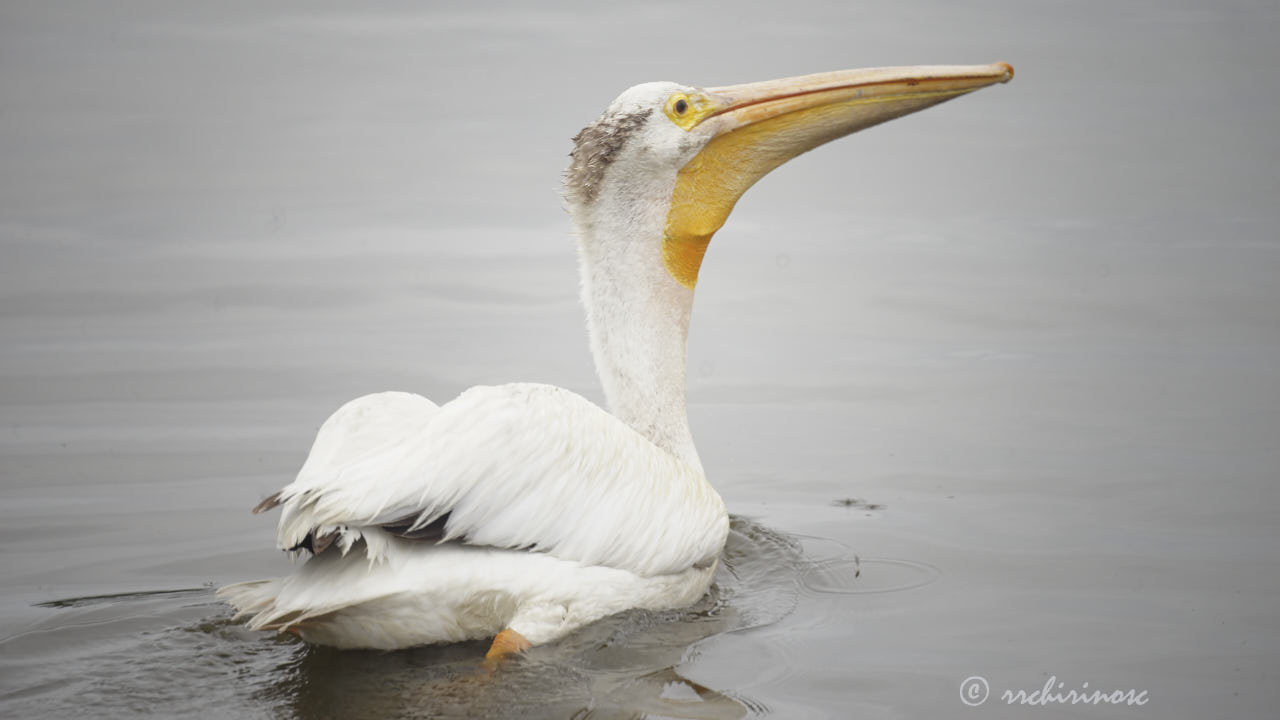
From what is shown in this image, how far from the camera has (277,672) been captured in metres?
3.36

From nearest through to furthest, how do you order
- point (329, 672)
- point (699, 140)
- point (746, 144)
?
point (329, 672) < point (699, 140) < point (746, 144)

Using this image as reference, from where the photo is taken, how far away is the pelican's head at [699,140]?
398cm

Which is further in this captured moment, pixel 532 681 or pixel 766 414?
pixel 766 414

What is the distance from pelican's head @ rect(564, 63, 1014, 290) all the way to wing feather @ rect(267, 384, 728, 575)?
73 cm

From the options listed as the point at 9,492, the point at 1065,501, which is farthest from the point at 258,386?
the point at 1065,501

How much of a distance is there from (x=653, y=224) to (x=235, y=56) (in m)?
18.2

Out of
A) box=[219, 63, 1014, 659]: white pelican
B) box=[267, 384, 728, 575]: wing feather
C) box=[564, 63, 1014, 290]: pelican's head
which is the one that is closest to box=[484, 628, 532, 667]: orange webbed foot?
box=[219, 63, 1014, 659]: white pelican

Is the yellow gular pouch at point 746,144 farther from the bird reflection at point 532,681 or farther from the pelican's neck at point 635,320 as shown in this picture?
the bird reflection at point 532,681

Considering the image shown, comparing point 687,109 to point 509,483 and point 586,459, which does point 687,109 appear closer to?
point 586,459

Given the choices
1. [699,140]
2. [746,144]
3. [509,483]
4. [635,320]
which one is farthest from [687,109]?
[509,483]

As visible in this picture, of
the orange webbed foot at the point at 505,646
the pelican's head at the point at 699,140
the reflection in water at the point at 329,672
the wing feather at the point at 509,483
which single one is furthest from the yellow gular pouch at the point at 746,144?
the orange webbed foot at the point at 505,646

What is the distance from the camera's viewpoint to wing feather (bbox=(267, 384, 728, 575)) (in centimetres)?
308

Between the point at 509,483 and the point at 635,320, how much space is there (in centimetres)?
98

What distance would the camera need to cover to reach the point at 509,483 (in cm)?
324
